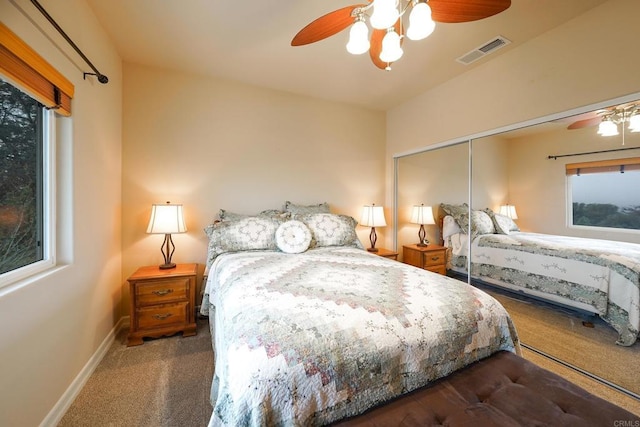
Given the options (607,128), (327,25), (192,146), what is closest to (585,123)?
(607,128)

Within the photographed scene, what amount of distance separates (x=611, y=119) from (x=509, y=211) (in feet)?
3.05

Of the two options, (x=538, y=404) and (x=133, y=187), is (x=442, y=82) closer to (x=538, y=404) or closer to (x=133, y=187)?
(x=538, y=404)

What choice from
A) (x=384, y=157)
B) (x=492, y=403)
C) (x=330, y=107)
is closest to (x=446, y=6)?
(x=492, y=403)

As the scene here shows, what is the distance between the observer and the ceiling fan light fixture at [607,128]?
1.74m

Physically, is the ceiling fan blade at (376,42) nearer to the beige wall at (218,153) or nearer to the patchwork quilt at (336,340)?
the patchwork quilt at (336,340)

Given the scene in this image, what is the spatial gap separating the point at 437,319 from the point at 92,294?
232 centimetres

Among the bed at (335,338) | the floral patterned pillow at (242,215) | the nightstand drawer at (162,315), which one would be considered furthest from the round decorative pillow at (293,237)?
the nightstand drawer at (162,315)

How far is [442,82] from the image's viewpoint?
2.85m

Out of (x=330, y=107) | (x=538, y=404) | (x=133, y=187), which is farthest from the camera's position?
(x=330, y=107)

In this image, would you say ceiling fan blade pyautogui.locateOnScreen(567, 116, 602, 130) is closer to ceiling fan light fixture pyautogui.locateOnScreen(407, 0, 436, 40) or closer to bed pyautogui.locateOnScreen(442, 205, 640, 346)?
bed pyautogui.locateOnScreen(442, 205, 640, 346)

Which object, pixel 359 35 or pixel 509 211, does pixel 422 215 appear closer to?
pixel 509 211

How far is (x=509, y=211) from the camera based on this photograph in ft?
7.82

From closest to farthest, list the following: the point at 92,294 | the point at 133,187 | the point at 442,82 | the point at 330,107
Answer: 1. the point at 92,294
2. the point at 133,187
3. the point at 442,82
4. the point at 330,107

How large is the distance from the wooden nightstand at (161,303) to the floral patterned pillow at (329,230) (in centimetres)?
119
